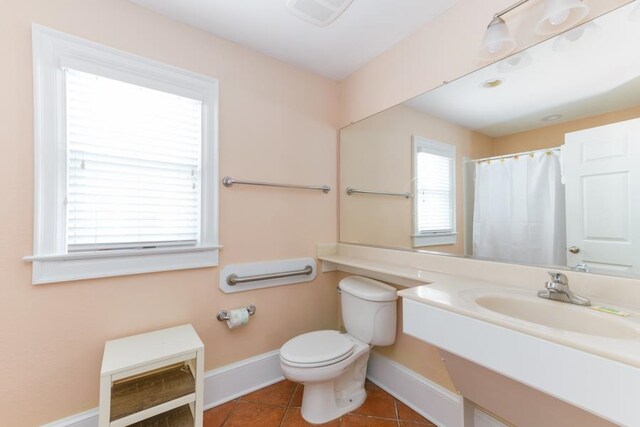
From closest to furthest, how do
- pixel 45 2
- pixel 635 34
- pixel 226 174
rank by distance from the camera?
pixel 635 34 → pixel 45 2 → pixel 226 174

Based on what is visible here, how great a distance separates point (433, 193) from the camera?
1.62 m

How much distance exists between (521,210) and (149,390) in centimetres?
190

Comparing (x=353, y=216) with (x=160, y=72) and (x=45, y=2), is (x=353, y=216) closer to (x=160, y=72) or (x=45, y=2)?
(x=160, y=72)

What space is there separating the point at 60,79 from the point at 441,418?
2.51 meters

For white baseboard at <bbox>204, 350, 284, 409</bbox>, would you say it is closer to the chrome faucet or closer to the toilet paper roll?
the toilet paper roll

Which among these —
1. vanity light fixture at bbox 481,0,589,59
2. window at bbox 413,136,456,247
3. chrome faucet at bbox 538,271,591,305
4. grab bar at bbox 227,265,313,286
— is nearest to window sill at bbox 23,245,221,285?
grab bar at bbox 227,265,313,286

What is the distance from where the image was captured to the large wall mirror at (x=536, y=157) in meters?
0.94

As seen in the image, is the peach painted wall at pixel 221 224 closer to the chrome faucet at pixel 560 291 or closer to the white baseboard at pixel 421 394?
the white baseboard at pixel 421 394

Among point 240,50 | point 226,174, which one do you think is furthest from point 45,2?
point 226,174

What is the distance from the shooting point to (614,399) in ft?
2.05

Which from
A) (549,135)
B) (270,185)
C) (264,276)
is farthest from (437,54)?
(264,276)

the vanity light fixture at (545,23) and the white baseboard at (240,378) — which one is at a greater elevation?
the vanity light fixture at (545,23)

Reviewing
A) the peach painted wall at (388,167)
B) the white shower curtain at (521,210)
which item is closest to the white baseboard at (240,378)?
the peach painted wall at (388,167)

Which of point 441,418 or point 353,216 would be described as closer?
point 441,418
